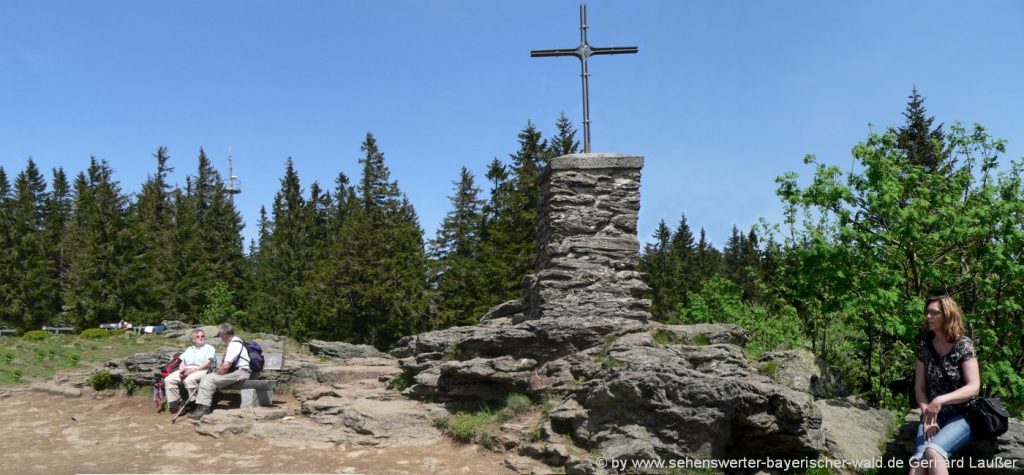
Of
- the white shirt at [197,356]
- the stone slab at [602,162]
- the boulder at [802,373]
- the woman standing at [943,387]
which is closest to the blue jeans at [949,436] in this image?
the woman standing at [943,387]

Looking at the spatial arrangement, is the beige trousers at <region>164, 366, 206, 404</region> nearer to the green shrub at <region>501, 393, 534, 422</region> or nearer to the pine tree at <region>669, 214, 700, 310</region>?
the green shrub at <region>501, 393, 534, 422</region>

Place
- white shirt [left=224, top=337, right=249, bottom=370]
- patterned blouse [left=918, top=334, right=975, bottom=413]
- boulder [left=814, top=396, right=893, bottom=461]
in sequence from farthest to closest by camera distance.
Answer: white shirt [left=224, top=337, right=249, bottom=370]
boulder [left=814, top=396, right=893, bottom=461]
patterned blouse [left=918, top=334, right=975, bottom=413]

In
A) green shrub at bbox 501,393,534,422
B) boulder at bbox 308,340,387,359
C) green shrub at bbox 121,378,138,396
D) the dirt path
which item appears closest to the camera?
the dirt path

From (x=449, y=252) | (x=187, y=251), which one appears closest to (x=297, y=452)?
(x=449, y=252)

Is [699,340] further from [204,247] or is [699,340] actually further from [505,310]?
[204,247]

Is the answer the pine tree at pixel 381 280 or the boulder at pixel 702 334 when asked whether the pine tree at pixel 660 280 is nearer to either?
the pine tree at pixel 381 280

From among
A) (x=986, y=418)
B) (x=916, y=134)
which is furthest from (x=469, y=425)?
(x=916, y=134)

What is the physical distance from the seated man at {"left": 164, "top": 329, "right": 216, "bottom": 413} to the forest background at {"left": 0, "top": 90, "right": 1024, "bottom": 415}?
928 cm

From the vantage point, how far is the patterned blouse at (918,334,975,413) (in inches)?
208

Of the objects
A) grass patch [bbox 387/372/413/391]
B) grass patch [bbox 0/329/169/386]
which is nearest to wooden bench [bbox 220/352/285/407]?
grass patch [bbox 387/372/413/391]

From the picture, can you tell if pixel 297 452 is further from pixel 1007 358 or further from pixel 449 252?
pixel 449 252

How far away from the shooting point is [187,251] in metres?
46.7

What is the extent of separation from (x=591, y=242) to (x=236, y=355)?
6126 millimetres

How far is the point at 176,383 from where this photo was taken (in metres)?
10.7
